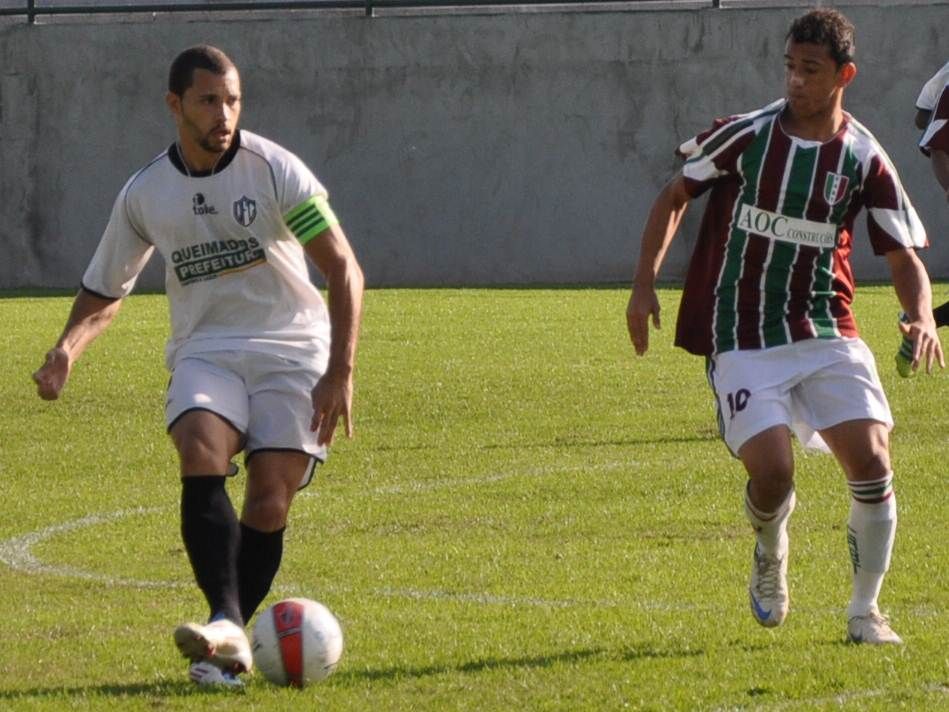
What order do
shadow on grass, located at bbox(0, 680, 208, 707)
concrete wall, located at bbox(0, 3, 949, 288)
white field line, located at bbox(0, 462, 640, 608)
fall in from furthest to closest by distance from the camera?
concrete wall, located at bbox(0, 3, 949, 288)
white field line, located at bbox(0, 462, 640, 608)
shadow on grass, located at bbox(0, 680, 208, 707)

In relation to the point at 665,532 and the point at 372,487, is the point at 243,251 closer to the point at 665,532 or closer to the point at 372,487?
the point at 665,532

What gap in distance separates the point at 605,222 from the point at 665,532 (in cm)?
1643

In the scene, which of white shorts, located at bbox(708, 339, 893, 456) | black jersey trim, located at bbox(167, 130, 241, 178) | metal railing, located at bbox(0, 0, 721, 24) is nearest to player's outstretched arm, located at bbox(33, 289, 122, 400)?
black jersey trim, located at bbox(167, 130, 241, 178)

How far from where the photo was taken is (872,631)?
559 centimetres

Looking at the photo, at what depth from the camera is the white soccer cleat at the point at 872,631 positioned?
557 cm

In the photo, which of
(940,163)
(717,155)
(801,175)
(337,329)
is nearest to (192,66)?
(337,329)

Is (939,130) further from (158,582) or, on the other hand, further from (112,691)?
(112,691)

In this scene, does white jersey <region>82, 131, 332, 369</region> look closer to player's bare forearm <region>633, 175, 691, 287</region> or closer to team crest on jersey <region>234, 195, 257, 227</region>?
team crest on jersey <region>234, 195, 257, 227</region>

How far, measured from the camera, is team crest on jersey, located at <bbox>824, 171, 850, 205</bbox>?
5.73 meters

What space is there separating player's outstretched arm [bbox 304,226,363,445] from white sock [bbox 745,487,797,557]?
128cm

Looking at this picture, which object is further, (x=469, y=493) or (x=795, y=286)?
(x=469, y=493)

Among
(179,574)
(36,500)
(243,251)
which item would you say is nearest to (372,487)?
(36,500)

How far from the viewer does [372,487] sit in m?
9.19

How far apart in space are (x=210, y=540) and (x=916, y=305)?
2143mm
